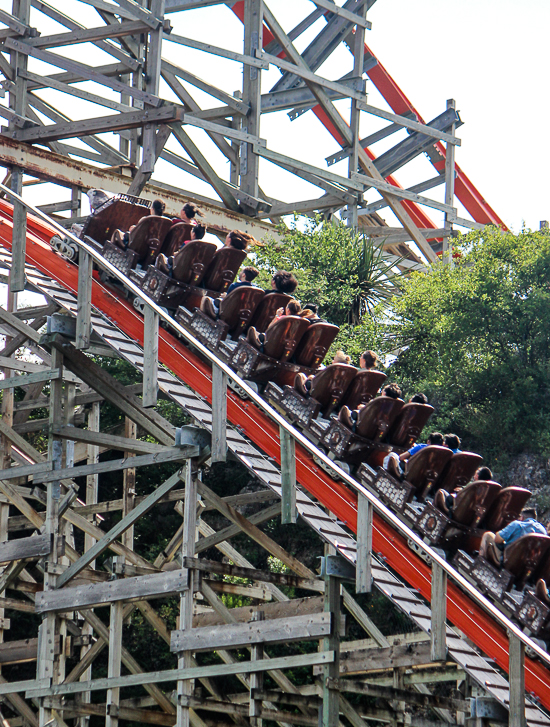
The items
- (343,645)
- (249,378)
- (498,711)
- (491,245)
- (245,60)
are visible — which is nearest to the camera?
(498,711)

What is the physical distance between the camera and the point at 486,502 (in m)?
9.56

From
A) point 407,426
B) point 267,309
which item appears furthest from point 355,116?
point 407,426

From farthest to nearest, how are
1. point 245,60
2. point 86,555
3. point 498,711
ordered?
point 245,60, point 86,555, point 498,711

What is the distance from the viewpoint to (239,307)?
38.2ft

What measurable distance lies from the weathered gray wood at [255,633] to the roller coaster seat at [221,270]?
431 centimetres

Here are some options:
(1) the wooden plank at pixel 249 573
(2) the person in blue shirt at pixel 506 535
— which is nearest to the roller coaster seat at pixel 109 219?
(1) the wooden plank at pixel 249 573

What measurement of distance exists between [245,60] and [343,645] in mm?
10901

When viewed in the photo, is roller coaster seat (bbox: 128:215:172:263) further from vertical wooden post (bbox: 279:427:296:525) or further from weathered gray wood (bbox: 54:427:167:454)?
vertical wooden post (bbox: 279:427:296:525)

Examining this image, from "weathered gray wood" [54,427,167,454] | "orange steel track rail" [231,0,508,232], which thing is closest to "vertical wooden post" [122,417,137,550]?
"weathered gray wood" [54,427,167,454]

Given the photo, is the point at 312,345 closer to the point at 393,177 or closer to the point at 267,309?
the point at 267,309

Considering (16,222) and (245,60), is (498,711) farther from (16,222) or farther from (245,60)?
(245,60)

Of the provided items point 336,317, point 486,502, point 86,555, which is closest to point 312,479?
point 486,502

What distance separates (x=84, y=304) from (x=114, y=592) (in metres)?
2.84

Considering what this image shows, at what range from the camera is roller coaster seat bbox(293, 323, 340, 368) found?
11500 mm
